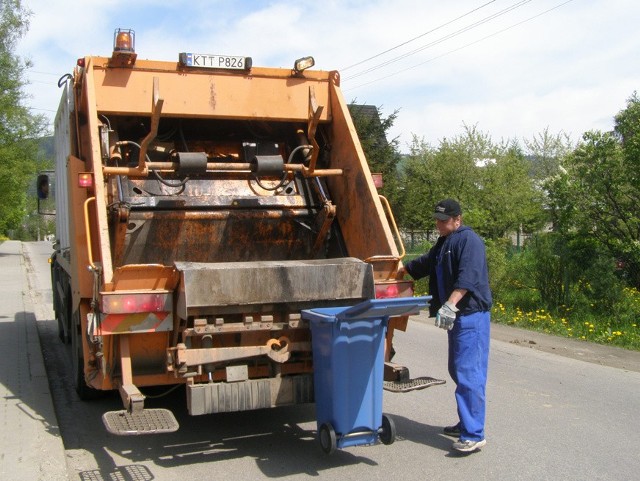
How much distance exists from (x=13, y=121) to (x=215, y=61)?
28564 millimetres

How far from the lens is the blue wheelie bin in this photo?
4445 millimetres

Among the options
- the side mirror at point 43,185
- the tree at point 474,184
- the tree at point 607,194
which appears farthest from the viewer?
the tree at point 474,184

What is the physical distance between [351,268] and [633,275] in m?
7.83

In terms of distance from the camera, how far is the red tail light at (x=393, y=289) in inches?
205

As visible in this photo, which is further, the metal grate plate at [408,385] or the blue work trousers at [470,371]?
the metal grate plate at [408,385]

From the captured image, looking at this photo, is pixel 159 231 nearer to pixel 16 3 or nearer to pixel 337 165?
pixel 337 165

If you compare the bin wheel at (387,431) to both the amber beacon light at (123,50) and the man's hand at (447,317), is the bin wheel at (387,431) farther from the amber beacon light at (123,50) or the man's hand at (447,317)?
the amber beacon light at (123,50)

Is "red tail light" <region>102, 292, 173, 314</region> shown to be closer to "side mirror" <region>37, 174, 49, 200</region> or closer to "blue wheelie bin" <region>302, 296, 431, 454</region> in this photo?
"blue wheelie bin" <region>302, 296, 431, 454</region>

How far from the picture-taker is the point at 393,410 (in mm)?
5922

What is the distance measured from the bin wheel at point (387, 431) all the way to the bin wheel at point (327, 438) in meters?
0.37

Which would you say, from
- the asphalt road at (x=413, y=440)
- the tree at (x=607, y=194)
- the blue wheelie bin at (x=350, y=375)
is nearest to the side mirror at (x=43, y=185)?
the asphalt road at (x=413, y=440)

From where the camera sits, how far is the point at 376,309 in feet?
13.9

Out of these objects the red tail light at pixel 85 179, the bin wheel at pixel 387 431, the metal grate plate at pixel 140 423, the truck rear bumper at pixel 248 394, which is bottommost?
the bin wheel at pixel 387 431

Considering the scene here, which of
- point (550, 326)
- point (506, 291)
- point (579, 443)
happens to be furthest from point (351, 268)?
point (506, 291)
